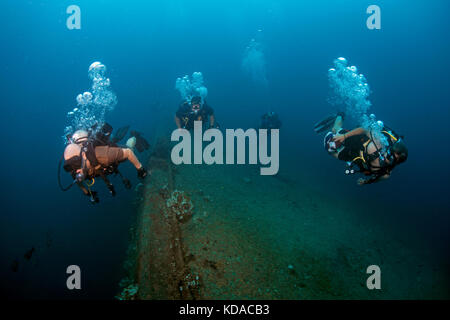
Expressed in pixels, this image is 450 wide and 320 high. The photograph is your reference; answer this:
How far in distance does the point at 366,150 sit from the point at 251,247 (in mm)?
2474

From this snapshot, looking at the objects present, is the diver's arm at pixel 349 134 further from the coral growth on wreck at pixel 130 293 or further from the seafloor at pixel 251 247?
the coral growth on wreck at pixel 130 293

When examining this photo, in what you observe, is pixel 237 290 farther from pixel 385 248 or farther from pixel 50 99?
pixel 50 99

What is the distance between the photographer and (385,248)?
15.7ft

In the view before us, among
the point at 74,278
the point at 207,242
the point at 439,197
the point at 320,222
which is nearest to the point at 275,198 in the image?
the point at 320,222

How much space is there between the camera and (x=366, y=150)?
339 centimetres

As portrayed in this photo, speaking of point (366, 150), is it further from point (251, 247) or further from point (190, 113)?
point (190, 113)

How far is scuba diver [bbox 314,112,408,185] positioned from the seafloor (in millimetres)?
1546

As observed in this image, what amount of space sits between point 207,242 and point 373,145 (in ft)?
10.1

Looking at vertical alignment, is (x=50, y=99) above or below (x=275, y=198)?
above

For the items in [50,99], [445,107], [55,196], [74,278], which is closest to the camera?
[74,278]

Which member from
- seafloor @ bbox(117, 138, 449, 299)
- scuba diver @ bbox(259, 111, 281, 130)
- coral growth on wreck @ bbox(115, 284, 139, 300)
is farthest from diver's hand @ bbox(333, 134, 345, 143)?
scuba diver @ bbox(259, 111, 281, 130)

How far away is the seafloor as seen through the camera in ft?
8.89

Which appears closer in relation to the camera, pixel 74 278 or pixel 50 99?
pixel 74 278

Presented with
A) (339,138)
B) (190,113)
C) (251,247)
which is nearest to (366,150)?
(339,138)
